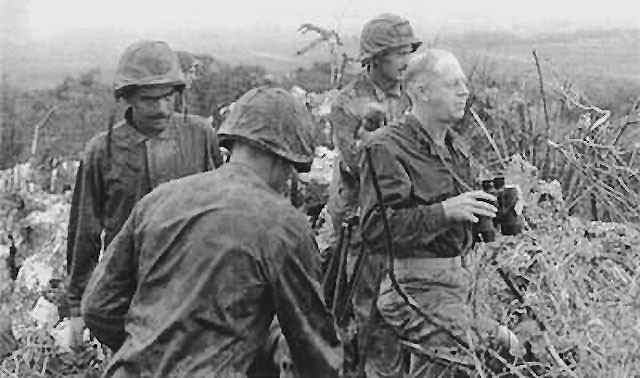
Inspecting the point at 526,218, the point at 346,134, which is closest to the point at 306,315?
the point at 526,218

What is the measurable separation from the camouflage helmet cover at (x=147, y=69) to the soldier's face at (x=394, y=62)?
1.22 m

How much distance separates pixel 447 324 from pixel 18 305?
3141 millimetres

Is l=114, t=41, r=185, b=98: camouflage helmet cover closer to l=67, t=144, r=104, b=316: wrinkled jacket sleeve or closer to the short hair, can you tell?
l=67, t=144, r=104, b=316: wrinkled jacket sleeve

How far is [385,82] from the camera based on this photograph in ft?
18.2

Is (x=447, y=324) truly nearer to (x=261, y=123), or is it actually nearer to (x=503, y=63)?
(x=261, y=123)

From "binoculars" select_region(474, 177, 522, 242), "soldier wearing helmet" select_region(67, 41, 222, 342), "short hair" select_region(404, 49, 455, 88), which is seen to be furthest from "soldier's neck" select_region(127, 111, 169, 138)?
"binoculars" select_region(474, 177, 522, 242)

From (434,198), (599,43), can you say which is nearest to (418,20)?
(599,43)

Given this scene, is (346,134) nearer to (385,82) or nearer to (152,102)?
(385,82)

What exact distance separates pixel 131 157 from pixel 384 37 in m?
1.29

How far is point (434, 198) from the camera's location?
4.45 m

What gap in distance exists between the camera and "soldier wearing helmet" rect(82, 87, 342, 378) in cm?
321

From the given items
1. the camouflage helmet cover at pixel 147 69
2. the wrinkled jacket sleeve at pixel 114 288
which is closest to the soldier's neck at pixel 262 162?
the wrinkled jacket sleeve at pixel 114 288

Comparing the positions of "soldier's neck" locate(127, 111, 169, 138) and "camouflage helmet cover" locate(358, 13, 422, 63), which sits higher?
"camouflage helmet cover" locate(358, 13, 422, 63)

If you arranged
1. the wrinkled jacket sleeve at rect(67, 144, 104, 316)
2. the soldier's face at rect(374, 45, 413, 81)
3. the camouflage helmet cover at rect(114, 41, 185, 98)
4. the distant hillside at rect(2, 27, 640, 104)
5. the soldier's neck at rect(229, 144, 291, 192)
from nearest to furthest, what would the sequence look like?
the soldier's neck at rect(229, 144, 291, 192) < the camouflage helmet cover at rect(114, 41, 185, 98) < the wrinkled jacket sleeve at rect(67, 144, 104, 316) < the soldier's face at rect(374, 45, 413, 81) < the distant hillside at rect(2, 27, 640, 104)
